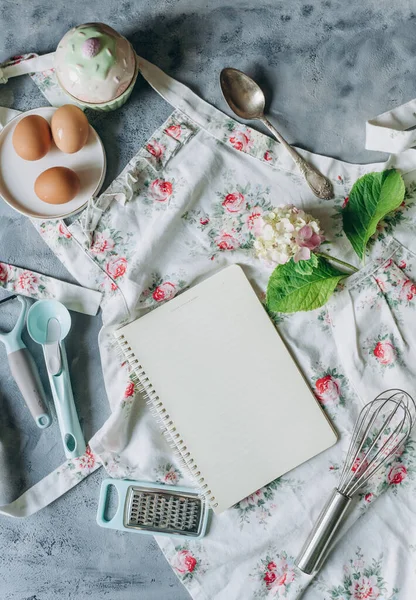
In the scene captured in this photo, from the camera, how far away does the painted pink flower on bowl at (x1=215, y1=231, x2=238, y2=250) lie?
0.78 m

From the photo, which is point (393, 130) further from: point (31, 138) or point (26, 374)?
point (26, 374)

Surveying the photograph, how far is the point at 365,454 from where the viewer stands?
761 millimetres

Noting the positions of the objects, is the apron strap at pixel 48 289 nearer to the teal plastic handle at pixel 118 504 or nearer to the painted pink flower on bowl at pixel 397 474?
the teal plastic handle at pixel 118 504

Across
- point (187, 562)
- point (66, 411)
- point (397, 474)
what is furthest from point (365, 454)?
point (66, 411)

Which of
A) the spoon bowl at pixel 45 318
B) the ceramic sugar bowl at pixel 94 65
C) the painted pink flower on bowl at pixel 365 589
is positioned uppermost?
the ceramic sugar bowl at pixel 94 65

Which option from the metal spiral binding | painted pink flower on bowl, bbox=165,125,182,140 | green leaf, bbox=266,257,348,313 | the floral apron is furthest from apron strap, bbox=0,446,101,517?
painted pink flower on bowl, bbox=165,125,182,140

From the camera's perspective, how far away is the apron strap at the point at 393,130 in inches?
29.6

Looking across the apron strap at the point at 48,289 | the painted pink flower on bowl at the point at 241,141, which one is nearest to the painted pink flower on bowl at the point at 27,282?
the apron strap at the point at 48,289

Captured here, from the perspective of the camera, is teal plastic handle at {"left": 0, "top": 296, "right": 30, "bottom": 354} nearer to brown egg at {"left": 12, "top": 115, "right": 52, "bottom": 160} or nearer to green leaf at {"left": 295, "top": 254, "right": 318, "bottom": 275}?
brown egg at {"left": 12, "top": 115, "right": 52, "bottom": 160}

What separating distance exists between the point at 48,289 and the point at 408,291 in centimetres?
47

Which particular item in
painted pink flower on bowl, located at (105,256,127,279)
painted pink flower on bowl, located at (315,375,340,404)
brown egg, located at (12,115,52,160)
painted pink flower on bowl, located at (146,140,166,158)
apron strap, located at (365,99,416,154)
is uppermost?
apron strap, located at (365,99,416,154)

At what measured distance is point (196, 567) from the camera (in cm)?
77

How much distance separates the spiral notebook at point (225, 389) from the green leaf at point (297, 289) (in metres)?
0.04

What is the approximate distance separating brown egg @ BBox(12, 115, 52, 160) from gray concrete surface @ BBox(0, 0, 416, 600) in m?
0.07
